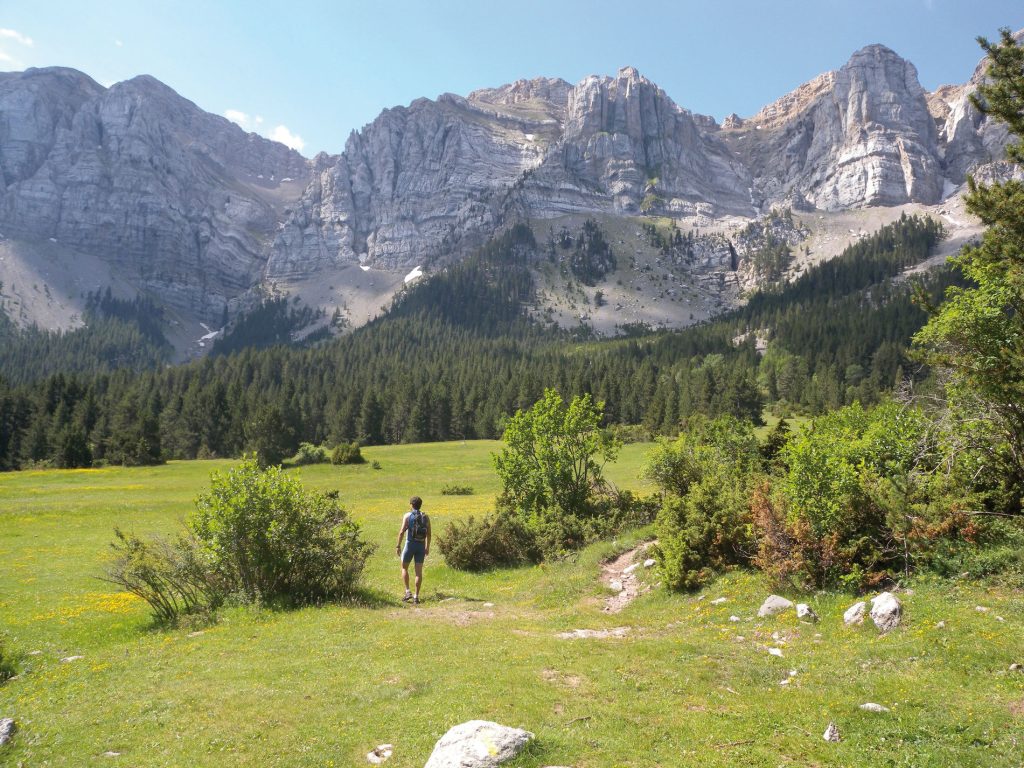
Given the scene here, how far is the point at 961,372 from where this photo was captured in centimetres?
1456

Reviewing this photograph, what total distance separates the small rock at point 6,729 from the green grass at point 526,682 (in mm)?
149

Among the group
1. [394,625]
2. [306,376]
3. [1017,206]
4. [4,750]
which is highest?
[306,376]

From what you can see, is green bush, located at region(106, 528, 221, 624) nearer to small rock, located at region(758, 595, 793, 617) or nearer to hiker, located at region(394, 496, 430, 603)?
hiker, located at region(394, 496, 430, 603)

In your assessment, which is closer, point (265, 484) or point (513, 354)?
point (265, 484)

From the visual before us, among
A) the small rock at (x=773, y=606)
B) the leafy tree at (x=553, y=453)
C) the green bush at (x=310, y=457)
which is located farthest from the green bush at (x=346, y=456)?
the small rock at (x=773, y=606)

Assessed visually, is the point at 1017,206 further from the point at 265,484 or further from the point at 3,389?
the point at 3,389

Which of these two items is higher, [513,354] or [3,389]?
[513,354]

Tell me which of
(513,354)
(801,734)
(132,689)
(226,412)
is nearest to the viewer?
(801,734)

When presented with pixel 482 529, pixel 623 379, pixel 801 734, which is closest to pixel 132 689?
pixel 801 734

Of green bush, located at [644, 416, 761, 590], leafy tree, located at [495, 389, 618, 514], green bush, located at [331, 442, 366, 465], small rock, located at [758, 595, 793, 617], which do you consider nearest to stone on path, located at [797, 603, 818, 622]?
small rock, located at [758, 595, 793, 617]

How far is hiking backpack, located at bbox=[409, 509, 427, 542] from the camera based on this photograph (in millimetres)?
18484

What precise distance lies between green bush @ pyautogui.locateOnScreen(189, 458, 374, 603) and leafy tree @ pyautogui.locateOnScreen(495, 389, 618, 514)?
10.1m

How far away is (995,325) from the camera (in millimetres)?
14672

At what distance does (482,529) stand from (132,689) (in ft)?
50.8
